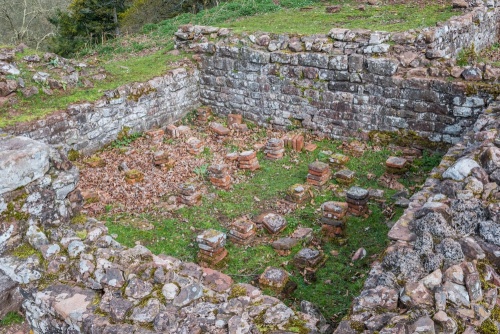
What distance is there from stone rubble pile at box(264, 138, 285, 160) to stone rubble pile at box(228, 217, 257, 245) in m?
2.74

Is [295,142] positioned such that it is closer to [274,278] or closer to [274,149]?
[274,149]

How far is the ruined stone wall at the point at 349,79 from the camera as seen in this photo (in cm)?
920

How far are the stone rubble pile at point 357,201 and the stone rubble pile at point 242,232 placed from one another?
5.58ft

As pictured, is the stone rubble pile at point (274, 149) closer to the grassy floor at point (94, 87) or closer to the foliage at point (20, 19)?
the grassy floor at point (94, 87)

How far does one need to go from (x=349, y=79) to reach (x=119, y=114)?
5122mm

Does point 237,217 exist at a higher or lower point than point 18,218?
Result: lower

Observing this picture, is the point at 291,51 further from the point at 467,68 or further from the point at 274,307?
the point at 274,307

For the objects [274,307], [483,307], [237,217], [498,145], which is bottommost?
[237,217]

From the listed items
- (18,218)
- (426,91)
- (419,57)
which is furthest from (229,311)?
(419,57)

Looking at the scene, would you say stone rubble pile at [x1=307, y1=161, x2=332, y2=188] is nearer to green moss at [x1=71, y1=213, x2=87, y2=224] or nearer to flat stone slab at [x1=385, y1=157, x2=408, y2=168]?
flat stone slab at [x1=385, y1=157, x2=408, y2=168]

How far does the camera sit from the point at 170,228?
780 cm

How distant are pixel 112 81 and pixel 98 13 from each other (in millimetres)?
14307

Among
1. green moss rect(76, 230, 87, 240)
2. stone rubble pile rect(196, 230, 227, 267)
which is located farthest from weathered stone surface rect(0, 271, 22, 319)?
stone rubble pile rect(196, 230, 227, 267)

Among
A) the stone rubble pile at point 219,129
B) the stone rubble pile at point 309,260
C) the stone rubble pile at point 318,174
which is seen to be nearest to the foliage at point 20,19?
the stone rubble pile at point 219,129
